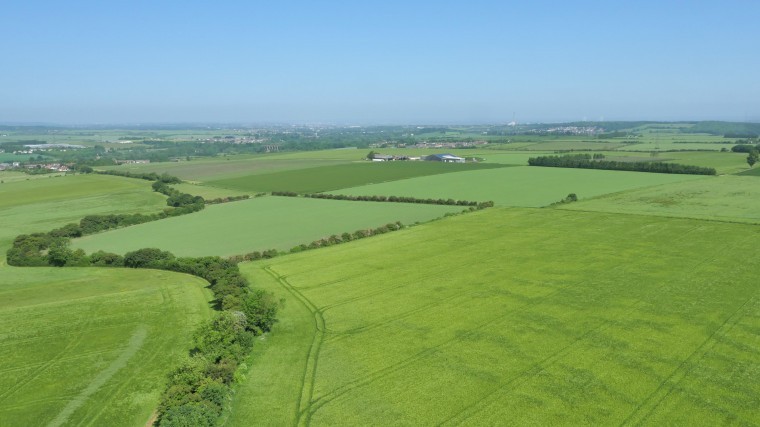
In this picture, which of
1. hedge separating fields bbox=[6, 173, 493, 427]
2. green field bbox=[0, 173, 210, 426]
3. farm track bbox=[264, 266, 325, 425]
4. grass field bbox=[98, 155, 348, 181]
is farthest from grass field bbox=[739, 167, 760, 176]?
green field bbox=[0, 173, 210, 426]

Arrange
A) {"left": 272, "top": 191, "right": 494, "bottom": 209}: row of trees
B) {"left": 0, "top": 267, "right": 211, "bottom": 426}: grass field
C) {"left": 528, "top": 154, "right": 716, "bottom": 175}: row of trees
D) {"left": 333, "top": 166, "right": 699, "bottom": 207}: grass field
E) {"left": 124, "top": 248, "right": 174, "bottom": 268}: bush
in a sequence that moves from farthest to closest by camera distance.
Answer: {"left": 528, "top": 154, "right": 716, "bottom": 175}: row of trees → {"left": 333, "top": 166, "right": 699, "bottom": 207}: grass field → {"left": 272, "top": 191, "right": 494, "bottom": 209}: row of trees → {"left": 124, "top": 248, "right": 174, "bottom": 268}: bush → {"left": 0, "top": 267, "right": 211, "bottom": 426}: grass field

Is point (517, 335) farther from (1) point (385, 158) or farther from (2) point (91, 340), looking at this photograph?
(1) point (385, 158)

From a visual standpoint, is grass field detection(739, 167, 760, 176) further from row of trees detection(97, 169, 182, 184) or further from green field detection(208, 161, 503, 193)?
row of trees detection(97, 169, 182, 184)

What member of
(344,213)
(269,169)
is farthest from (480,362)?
(269,169)

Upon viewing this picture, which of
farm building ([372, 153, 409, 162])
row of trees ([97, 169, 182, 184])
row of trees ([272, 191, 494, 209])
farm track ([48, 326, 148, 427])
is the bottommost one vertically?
farm track ([48, 326, 148, 427])

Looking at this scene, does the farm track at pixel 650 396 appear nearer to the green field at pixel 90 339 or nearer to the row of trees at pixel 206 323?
the row of trees at pixel 206 323

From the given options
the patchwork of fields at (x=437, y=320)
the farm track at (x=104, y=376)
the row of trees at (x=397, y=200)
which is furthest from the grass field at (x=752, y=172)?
the farm track at (x=104, y=376)

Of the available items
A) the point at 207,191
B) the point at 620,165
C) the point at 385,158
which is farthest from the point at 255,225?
the point at 385,158
